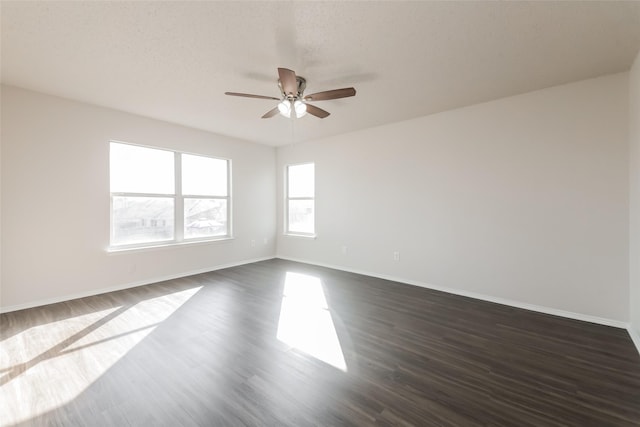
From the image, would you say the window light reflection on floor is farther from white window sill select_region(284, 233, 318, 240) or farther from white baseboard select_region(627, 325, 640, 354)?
white baseboard select_region(627, 325, 640, 354)

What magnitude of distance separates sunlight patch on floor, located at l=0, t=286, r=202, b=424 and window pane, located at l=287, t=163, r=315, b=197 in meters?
3.30

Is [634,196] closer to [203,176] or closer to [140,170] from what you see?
[203,176]

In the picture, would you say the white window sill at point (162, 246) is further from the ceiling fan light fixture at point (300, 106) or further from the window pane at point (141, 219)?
the ceiling fan light fixture at point (300, 106)

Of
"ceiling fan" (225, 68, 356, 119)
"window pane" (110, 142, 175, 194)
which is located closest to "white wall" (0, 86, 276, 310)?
"window pane" (110, 142, 175, 194)

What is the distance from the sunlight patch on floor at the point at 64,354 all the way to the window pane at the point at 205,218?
1787 millimetres

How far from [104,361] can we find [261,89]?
9.58 ft

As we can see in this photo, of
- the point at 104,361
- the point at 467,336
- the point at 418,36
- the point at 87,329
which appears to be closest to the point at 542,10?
the point at 418,36

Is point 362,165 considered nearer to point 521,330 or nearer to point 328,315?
point 328,315

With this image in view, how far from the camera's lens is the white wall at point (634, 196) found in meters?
2.31

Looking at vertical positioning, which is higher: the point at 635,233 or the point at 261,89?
the point at 261,89

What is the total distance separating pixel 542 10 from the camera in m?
1.80

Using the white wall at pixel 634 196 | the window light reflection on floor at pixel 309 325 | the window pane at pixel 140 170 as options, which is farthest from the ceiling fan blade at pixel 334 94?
the window pane at pixel 140 170

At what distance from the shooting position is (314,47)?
2.19 m

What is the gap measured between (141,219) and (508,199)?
5220 mm
